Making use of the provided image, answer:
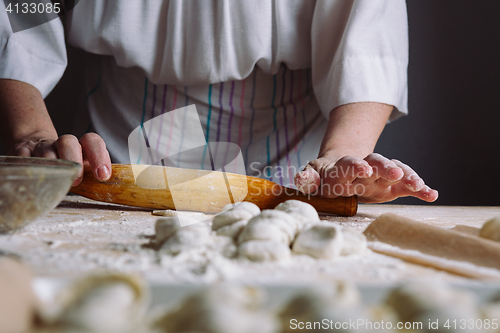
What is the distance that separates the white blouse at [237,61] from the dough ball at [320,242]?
0.59 m

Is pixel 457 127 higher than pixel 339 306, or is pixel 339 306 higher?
pixel 339 306

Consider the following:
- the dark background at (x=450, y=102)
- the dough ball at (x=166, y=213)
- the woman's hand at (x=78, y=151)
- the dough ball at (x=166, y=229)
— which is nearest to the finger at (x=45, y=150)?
the woman's hand at (x=78, y=151)

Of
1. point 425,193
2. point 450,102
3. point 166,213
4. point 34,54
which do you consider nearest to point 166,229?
point 166,213

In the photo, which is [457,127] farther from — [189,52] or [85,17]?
[85,17]

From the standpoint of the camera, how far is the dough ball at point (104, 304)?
0.62ft

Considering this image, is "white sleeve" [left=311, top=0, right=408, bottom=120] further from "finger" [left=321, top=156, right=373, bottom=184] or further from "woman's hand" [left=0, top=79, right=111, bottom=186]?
"woman's hand" [left=0, top=79, right=111, bottom=186]

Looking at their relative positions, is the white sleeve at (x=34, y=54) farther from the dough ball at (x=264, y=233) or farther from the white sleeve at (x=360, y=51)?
the dough ball at (x=264, y=233)

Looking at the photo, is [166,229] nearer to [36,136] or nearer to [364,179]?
[364,179]

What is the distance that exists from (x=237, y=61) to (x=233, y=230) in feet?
2.26

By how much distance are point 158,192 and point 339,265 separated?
42 cm

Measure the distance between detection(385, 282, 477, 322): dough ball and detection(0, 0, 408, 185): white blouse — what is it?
27.9 inches

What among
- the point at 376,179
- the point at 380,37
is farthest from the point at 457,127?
the point at 376,179

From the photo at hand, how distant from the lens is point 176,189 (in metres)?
0.68

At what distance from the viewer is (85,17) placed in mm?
988
